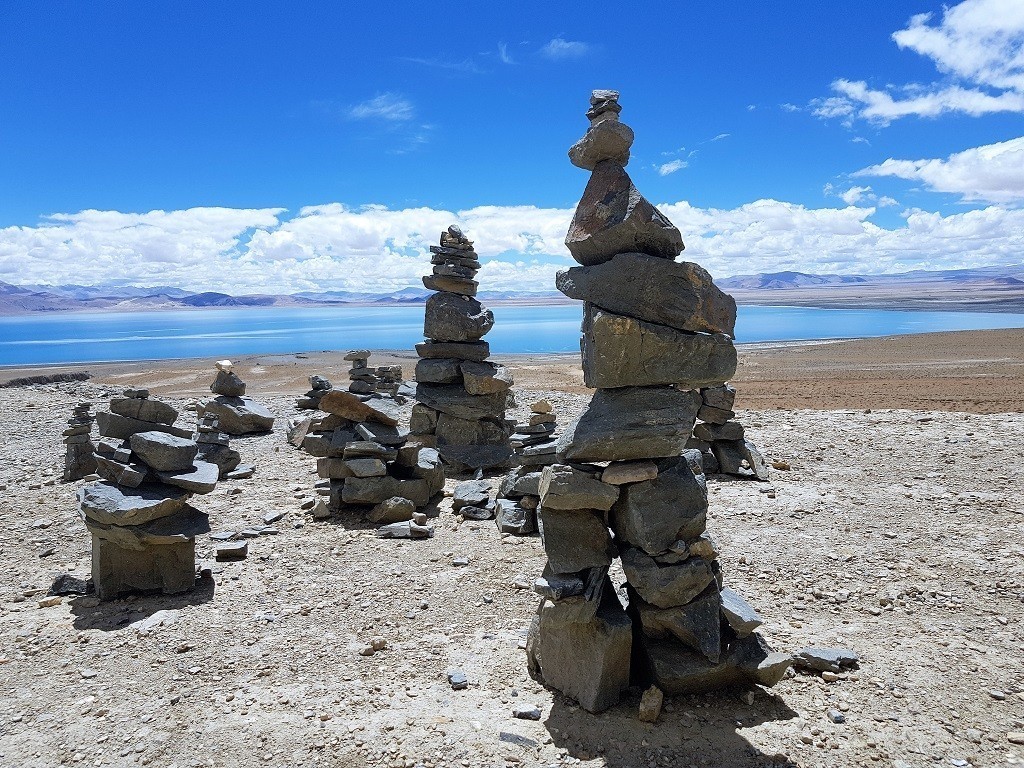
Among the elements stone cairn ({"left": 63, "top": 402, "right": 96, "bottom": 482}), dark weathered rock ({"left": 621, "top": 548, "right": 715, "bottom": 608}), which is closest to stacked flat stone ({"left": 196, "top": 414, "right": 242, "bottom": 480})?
stone cairn ({"left": 63, "top": 402, "right": 96, "bottom": 482})

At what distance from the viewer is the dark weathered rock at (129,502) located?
8005 mm

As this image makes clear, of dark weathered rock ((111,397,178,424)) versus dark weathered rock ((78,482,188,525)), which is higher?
dark weathered rock ((111,397,178,424))

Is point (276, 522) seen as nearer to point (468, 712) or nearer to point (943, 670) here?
point (468, 712)

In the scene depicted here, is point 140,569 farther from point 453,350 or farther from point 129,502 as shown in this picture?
point 453,350

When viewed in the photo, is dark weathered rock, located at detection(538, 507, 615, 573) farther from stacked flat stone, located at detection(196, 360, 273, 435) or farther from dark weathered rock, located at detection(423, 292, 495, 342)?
stacked flat stone, located at detection(196, 360, 273, 435)

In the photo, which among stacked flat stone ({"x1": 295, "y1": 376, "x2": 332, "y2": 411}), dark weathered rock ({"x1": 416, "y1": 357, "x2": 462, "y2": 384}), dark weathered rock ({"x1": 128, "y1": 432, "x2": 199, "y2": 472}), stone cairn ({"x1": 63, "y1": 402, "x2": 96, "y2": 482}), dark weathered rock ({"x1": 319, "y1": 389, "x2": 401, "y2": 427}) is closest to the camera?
dark weathered rock ({"x1": 128, "y1": 432, "x2": 199, "y2": 472})

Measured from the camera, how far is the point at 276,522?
1142 cm

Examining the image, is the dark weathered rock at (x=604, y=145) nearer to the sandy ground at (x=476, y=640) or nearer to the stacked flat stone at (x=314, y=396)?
the sandy ground at (x=476, y=640)

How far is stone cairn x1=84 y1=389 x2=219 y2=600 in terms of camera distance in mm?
8164

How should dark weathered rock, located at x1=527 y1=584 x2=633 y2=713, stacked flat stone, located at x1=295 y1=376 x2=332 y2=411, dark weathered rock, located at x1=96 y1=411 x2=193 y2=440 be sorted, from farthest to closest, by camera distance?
stacked flat stone, located at x1=295 y1=376 x2=332 y2=411 → dark weathered rock, located at x1=96 y1=411 x2=193 y2=440 → dark weathered rock, located at x1=527 y1=584 x2=633 y2=713

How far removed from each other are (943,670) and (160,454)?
8.96 metres

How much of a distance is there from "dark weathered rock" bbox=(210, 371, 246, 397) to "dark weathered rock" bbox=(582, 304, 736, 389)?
1546cm

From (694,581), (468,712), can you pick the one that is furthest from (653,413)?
(468,712)

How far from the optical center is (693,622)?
20.3 ft
